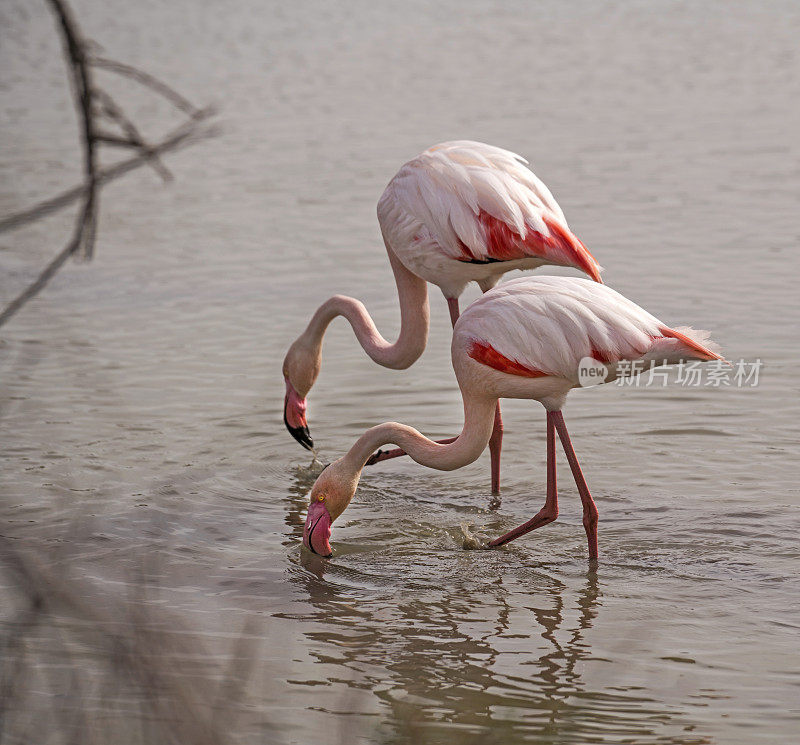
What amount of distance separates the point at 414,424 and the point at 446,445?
155 centimetres

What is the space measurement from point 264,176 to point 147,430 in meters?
5.43

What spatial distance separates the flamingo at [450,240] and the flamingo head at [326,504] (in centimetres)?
76

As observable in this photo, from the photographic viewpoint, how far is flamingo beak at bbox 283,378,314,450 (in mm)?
6398

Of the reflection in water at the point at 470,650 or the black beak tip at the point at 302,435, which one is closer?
the reflection in water at the point at 470,650

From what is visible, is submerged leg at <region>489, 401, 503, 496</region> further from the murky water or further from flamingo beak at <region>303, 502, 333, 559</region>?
flamingo beak at <region>303, 502, 333, 559</region>

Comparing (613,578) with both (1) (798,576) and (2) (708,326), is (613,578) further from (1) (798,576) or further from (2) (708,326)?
(2) (708,326)

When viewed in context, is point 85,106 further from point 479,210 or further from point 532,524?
point 479,210

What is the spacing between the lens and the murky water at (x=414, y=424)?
4.19 metres

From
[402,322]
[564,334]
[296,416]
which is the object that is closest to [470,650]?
[564,334]

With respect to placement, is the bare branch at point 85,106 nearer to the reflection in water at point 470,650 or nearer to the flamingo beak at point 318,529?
the reflection in water at point 470,650

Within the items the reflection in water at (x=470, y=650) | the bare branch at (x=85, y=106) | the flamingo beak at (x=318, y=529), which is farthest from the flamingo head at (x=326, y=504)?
the bare branch at (x=85, y=106)

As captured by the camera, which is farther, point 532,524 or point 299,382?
point 299,382

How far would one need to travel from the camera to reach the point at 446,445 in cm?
521

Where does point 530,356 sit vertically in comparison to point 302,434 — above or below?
above
